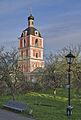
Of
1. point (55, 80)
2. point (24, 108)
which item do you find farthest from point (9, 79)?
point (55, 80)

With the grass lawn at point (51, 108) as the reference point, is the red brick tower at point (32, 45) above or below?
above

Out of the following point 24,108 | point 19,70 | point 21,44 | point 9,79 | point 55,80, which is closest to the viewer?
point 24,108

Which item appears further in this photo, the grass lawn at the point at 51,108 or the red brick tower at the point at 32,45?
the red brick tower at the point at 32,45

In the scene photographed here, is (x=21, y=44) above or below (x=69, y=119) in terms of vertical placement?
above

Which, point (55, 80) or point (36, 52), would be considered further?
point (36, 52)

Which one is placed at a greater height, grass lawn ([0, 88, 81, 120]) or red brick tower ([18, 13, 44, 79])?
red brick tower ([18, 13, 44, 79])

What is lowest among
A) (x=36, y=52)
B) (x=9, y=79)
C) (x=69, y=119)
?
(x=69, y=119)

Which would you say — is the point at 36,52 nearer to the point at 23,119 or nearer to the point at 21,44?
the point at 21,44

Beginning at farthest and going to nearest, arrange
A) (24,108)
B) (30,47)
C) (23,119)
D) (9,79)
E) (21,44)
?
(21,44)
(30,47)
(9,79)
(24,108)
(23,119)

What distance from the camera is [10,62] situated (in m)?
19.2

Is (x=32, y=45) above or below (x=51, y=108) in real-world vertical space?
above

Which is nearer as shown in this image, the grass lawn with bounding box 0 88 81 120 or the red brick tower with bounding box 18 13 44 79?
the grass lawn with bounding box 0 88 81 120

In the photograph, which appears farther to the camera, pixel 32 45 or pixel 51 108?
pixel 32 45

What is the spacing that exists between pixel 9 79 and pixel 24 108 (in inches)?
230
